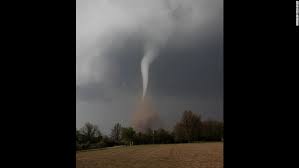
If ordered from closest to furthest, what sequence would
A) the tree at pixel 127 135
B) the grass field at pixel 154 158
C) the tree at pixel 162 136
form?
the grass field at pixel 154 158 → the tree at pixel 162 136 → the tree at pixel 127 135

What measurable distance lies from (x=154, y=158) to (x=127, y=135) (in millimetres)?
4004

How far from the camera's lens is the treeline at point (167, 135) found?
1767 cm

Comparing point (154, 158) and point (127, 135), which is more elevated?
point (127, 135)

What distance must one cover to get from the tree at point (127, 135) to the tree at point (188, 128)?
304 centimetres

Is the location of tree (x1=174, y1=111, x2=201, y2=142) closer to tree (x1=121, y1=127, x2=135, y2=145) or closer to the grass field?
the grass field

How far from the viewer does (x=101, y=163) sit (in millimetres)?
15703

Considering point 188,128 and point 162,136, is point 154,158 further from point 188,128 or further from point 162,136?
point 188,128

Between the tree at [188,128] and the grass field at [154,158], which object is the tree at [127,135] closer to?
the grass field at [154,158]

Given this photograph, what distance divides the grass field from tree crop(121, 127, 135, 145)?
0.55 m

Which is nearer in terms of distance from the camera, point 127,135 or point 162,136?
point 162,136

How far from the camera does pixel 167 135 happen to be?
19.8 metres

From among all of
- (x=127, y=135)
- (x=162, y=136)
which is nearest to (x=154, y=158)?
(x=162, y=136)
